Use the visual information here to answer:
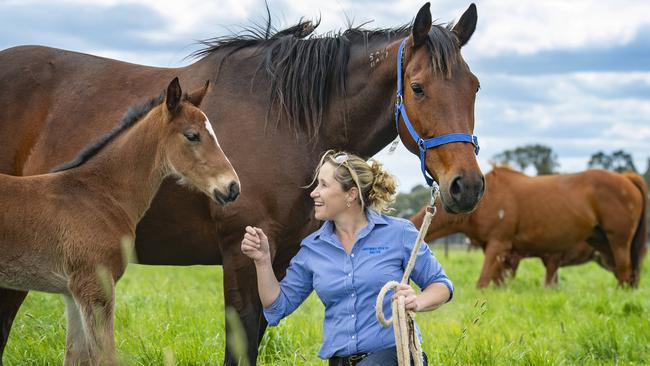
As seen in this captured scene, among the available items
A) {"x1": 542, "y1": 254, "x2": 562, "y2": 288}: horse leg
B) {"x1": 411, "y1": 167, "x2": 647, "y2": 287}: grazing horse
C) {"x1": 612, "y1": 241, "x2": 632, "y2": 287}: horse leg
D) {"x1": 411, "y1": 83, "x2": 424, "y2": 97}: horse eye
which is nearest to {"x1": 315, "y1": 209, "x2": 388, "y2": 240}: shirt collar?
Result: {"x1": 411, "y1": 83, "x2": 424, "y2": 97}: horse eye

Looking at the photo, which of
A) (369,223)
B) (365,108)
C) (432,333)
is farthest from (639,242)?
(369,223)

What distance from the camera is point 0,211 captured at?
350 centimetres

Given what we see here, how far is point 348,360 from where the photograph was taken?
3656mm

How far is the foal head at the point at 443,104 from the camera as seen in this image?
3.69 metres

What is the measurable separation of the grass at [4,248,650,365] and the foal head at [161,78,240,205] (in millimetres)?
581

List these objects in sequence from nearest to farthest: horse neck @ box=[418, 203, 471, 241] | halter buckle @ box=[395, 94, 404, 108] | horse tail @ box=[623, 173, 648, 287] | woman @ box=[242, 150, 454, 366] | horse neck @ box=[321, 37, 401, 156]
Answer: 1. woman @ box=[242, 150, 454, 366]
2. halter buckle @ box=[395, 94, 404, 108]
3. horse neck @ box=[321, 37, 401, 156]
4. horse neck @ box=[418, 203, 471, 241]
5. horse tail @ box=[623, 173, 648, 287]

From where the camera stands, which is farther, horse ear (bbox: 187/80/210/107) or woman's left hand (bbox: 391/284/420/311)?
horse ear (bbox: 187/80/210/107)

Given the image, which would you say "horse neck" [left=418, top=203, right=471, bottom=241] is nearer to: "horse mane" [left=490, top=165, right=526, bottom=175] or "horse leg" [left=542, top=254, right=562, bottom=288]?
"horse mane" [left=490, top=165, right=526, bottom=175]

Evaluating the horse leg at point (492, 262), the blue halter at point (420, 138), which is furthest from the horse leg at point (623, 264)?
the blue halter at point (420, 138)

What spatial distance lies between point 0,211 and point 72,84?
5.61 ft

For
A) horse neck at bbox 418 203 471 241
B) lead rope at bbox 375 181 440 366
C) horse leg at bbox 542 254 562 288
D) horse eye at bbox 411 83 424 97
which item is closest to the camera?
lead rope at bbox 375 181 440 366

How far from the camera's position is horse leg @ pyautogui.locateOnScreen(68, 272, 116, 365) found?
137 inches

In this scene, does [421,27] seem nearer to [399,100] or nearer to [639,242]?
[399,100]

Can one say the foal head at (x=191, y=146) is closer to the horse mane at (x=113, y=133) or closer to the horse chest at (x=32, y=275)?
the horse mane at (x=113, y=133)
